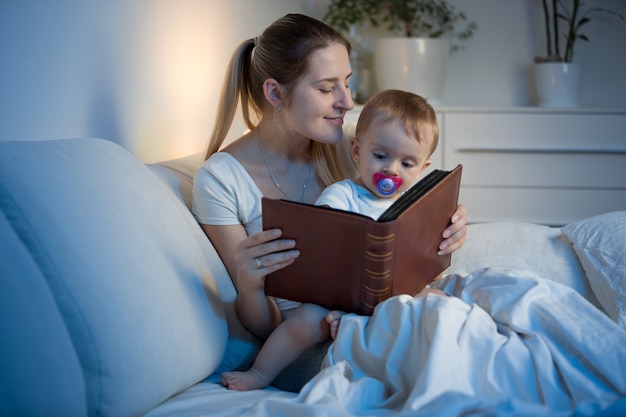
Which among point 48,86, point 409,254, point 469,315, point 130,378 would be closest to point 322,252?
point 409,254

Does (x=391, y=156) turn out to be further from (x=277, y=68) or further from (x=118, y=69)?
(x=118, y=69)

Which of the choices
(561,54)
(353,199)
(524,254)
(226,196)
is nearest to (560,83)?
Answer: (561,54)

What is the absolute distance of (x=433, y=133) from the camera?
155cm

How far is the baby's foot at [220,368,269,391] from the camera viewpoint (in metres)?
1.32

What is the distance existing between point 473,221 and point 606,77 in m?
1.11

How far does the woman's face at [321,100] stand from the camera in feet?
5.40

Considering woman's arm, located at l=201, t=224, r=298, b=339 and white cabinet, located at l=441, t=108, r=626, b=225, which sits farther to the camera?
white cabinet, located at l=441, t=108, r=626, b=225

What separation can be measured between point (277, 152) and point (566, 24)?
2.68 meters

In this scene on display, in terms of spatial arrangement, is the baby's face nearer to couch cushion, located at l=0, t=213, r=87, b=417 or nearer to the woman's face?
the woman's face

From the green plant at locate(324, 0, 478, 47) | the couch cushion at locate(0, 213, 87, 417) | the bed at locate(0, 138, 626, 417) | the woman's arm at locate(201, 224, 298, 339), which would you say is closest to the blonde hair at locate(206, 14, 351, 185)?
the woman's arm at locate(201, 224, 298, 339)

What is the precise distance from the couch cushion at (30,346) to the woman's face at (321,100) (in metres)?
0.79

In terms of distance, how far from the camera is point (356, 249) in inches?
48.5

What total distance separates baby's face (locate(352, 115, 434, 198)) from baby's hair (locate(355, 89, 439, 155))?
12mm

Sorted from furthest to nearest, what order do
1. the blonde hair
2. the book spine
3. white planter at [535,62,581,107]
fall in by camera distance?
1. white planter at [535,62,581,107]
2. the blonde hair
3. the book spine
